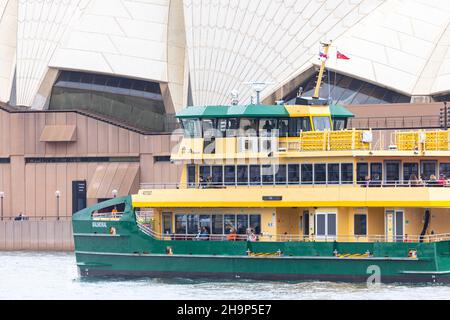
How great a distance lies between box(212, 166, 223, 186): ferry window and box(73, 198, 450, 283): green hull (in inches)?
84.9

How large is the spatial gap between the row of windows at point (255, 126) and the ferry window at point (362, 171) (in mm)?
2414

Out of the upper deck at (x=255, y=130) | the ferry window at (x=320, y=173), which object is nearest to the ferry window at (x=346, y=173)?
the ferry window at (x=320, y=173)

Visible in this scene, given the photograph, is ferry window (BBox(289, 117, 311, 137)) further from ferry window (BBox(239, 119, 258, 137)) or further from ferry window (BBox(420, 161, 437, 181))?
ferry window (BBox(420, 161, 437, 181))

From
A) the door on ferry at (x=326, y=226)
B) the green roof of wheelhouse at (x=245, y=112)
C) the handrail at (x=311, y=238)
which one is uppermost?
the green roof of wheelhouse at (x=245, y=112)

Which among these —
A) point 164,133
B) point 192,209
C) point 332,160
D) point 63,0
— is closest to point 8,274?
point 192,209

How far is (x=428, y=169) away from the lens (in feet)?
178

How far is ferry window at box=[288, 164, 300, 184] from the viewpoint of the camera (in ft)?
180

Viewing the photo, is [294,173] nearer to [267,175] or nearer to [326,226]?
[267,175]

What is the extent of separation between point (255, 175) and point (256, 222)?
1475 millimetres

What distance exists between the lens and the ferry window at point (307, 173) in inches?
2156

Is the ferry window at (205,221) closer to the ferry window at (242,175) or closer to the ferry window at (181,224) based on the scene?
the ferry window at (181,224)

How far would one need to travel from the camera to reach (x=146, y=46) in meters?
82.0

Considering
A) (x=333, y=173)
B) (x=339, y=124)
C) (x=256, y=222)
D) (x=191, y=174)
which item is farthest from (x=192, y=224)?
(x=339, y=124)

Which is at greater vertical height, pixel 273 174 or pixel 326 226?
pixel 273 174
